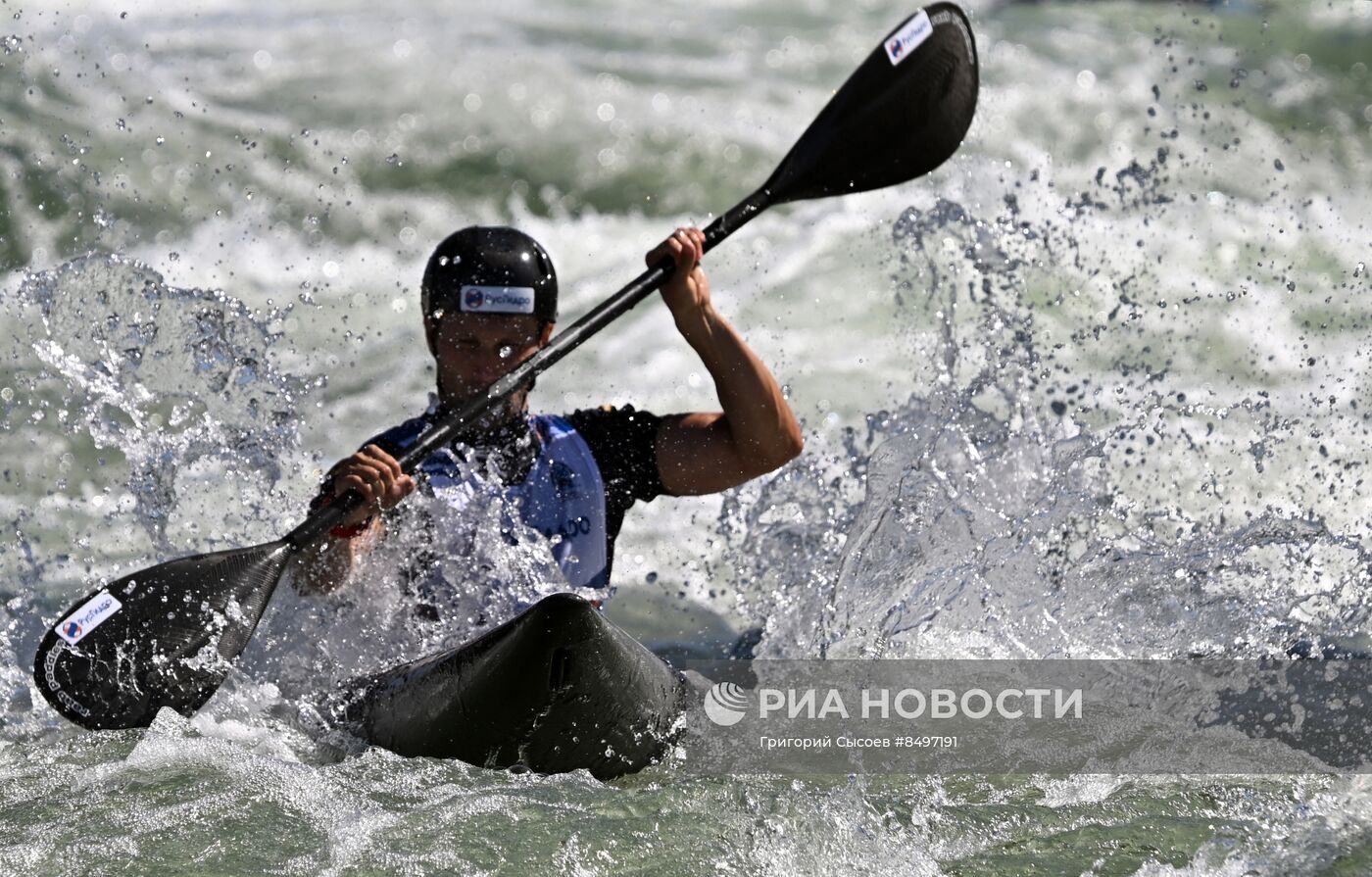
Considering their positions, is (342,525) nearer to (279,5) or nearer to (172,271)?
(172,271)

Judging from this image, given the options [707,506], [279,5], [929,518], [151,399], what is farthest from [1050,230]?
[279,5]

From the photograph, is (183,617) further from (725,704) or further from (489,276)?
(725,704)

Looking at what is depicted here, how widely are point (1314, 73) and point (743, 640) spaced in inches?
375

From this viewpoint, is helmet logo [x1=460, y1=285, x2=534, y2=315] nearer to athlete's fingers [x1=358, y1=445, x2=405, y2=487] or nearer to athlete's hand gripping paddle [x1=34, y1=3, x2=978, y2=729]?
athlete's hand gripping paddle [x1=34, y1=3, x2=978, y2=729]

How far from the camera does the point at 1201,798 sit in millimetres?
3096

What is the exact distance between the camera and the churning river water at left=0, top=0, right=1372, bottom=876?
3049 millimetres

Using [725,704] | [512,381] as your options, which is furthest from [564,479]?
[725,704]

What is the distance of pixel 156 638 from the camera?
11.2 feet

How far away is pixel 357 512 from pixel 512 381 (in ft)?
1.50

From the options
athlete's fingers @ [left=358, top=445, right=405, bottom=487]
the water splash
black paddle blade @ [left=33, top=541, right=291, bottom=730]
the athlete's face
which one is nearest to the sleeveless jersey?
the athlete's face

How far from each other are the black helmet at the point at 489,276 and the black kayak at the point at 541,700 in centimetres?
85

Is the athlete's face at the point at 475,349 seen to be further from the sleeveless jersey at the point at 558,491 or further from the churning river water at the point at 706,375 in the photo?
the churning river water at the point at 706,375

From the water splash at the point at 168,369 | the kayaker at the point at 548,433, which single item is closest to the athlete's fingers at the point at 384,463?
the kayaker at the point at 548,433

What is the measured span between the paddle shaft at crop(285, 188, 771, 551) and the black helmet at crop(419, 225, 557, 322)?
122 millimetres
